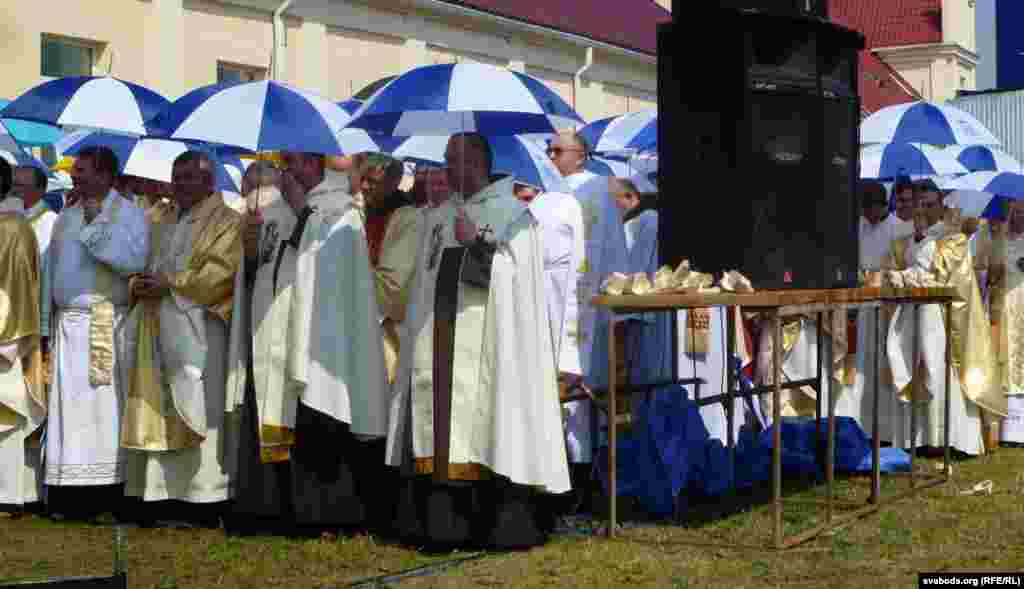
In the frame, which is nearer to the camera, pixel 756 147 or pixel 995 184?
pixel 756 147

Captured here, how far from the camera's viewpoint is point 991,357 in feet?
42.0

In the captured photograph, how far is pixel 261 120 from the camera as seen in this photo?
8.82 metres

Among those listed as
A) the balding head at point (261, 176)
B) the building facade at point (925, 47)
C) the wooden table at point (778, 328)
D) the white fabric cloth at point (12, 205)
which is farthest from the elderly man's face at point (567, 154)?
the building facade at point (925, 47)

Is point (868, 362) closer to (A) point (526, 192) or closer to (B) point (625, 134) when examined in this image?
(A) point (526, 192)

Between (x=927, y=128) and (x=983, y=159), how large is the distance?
1710 millimetres

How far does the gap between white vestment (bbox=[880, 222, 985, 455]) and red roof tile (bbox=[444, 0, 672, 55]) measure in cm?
1594

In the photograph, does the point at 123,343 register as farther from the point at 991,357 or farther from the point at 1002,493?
the point at 991,357

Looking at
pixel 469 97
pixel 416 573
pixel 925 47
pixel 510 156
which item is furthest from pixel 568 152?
pixel 925 47

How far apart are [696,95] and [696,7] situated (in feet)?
1.48

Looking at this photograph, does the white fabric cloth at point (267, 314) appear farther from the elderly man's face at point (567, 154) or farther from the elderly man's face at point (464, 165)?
the elderly man's face at point (567, 154)

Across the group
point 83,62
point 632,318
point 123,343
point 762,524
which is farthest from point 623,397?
point 83,62

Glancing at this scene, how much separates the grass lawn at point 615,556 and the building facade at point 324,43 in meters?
10.1

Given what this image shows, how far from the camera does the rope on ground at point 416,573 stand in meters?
7.51

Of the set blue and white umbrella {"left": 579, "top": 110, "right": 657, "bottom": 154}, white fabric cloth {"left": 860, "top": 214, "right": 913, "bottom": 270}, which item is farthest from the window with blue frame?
white fabric cloth {"left": 860, "top": 214, "right": 913, "bottom": 270}
